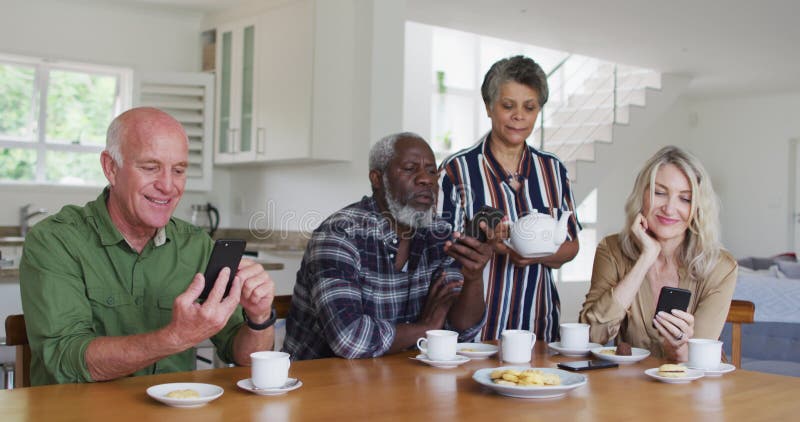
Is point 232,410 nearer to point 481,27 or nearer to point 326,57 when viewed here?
point 326,57

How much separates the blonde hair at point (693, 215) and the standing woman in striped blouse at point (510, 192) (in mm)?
217

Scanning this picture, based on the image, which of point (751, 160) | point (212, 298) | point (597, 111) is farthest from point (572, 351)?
point (751, 160)

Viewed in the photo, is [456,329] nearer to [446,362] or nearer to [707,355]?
[446,362]

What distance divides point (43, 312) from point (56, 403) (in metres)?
0.31

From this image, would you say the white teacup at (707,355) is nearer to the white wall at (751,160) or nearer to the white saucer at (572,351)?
the white saucer at (572,351)

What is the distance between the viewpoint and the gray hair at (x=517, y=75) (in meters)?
2.34

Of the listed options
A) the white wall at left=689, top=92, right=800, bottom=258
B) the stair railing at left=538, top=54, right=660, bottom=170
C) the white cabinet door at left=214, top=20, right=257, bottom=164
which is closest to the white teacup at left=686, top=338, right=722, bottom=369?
the white cabinet door at left=214, top=20, right=257, bottom=164

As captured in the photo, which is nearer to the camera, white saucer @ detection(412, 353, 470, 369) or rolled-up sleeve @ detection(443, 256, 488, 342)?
white saucer @ detection(412, 353, 470, 369)

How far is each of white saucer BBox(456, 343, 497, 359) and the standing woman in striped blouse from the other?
0.42 meters

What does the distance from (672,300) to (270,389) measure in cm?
96

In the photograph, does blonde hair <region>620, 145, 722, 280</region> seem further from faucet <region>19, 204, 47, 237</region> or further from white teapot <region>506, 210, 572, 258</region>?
faucet <region>19, 204, 47, 237</region>

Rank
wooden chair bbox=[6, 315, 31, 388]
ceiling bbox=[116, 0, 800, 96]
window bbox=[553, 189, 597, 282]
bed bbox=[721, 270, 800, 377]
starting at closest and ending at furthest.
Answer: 1. wooden chair bbox=[6, 315, 31, 388]
2. bed bbox=[721, 270, 800, 377]
3. ceiling bbox=[116, 0, 800, 96]
4. window bbox=[553, 189, 597, 282]

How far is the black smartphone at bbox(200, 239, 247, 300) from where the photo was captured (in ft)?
4.70

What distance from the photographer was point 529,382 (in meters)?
1.42
